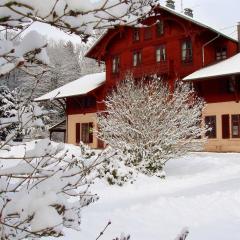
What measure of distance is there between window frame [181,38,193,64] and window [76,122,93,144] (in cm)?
834

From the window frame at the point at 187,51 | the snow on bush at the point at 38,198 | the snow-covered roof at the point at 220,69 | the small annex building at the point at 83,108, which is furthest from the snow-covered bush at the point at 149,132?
the small annex building at the point at 83,108

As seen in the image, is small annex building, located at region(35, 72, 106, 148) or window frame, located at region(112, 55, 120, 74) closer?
window frame, located at region(112, 55, 120, 74)

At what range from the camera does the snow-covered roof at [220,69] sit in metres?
23.9

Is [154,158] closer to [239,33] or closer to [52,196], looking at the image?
[52,196]

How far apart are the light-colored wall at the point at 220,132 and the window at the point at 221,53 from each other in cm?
339

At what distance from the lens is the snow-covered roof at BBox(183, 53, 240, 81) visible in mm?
23897

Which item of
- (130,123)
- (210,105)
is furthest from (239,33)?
(130,123)

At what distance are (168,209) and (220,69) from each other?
16.7 m

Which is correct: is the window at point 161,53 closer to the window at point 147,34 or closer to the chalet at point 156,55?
the chalet at point 156,55

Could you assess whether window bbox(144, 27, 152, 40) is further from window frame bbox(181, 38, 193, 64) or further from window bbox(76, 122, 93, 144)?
window bbox(76, 122, 93, 144)

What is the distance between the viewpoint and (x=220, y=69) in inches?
979

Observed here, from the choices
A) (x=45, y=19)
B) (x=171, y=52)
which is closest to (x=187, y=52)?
(x=171, y=52)

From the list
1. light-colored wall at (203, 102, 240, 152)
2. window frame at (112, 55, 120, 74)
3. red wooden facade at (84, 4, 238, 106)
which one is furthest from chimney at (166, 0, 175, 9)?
light-colored wall at (203, 102, 240, 152)

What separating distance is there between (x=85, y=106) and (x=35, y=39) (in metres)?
31.2
